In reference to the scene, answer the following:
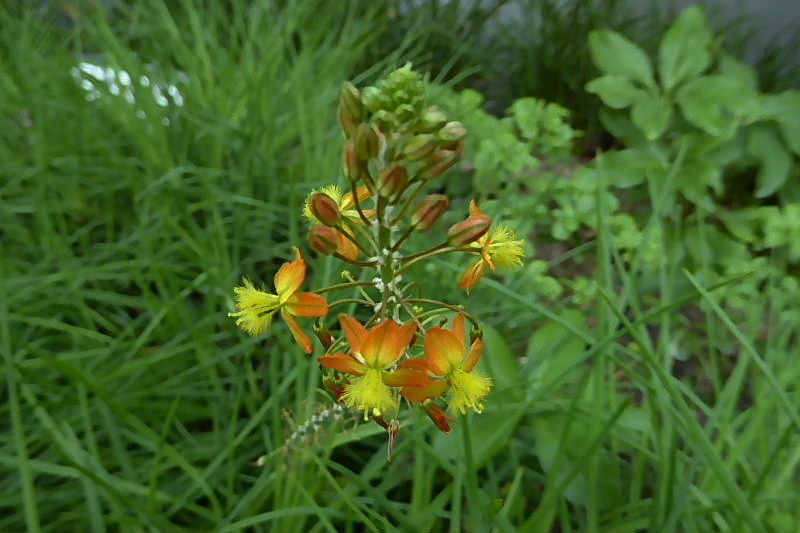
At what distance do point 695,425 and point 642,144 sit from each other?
4.75 ft

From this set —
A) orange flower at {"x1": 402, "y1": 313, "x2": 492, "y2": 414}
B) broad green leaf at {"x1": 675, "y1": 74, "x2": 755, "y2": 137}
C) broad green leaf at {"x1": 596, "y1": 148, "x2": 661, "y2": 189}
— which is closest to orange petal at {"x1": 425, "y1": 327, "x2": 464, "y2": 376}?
orange flower at {"x1": 402, "y1": 313, "x2": 492, "y2": 414}

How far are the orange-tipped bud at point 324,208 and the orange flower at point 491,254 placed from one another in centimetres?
13

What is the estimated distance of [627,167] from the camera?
1.94m

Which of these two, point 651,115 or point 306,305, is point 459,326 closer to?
point 306,305

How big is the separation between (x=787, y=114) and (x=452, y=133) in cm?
174

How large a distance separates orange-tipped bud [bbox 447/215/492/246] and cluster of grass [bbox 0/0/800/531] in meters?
0.24

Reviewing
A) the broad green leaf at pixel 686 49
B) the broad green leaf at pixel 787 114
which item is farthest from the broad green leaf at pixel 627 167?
the broad green leaf at pixel 787 114

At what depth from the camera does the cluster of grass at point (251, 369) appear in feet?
3.19

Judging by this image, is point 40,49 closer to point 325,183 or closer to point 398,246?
point 325,183

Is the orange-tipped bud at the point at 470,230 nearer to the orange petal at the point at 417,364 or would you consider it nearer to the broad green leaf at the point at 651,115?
the orange petal at the point at 417,364

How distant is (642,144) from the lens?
6.88 feet

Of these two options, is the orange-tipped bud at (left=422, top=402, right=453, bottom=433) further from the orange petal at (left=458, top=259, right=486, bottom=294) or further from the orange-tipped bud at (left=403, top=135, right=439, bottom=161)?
the orange-tipped bud at (left=403, top=135, right=439, bottom=161)

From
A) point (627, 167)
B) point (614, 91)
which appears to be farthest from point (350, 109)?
point (614, 91)

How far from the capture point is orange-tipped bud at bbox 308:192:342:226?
583 millimetres
